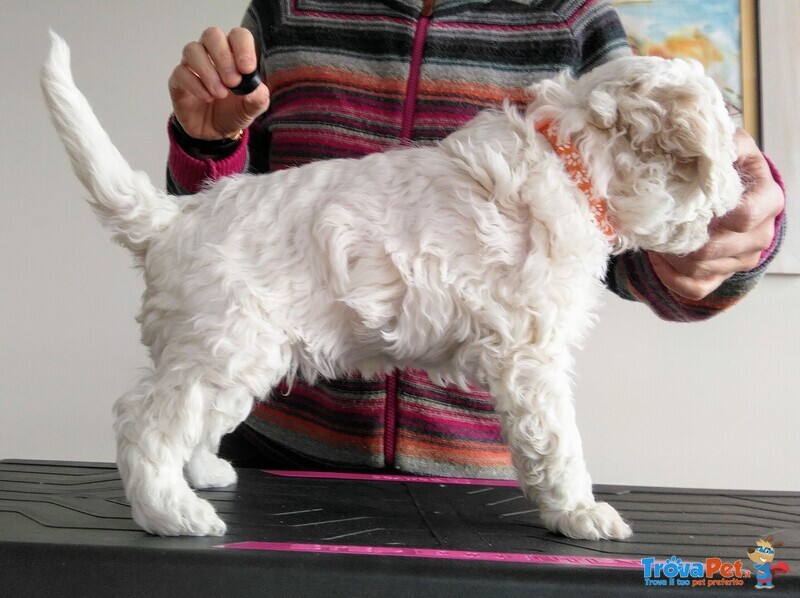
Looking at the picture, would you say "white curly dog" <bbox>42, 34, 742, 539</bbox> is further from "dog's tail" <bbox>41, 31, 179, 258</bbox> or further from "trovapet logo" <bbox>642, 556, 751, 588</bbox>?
"trovapet logo" <bbox>642, 556, 751, 588</bbox>

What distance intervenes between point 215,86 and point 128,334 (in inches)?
68.3

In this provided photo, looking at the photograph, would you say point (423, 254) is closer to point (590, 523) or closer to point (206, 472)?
point (590, 523)

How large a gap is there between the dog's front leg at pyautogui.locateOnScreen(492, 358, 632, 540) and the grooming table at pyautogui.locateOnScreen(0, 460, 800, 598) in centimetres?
3

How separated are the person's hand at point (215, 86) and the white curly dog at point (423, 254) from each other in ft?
0.45

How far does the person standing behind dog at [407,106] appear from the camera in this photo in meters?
1.49

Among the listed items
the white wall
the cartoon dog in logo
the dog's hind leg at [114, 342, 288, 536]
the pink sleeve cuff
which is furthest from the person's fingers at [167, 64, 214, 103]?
the white wall

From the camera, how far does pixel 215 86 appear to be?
1107 mm

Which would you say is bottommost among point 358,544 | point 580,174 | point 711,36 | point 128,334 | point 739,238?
point 128,334

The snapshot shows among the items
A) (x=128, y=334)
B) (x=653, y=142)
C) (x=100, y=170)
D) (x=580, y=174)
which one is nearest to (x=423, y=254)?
(x=580, y=174)

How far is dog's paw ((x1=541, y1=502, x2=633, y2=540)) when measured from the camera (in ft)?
3.30

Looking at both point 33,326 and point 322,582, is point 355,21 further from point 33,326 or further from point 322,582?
point 33,326

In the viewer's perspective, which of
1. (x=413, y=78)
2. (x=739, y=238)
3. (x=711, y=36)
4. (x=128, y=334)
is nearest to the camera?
(x=739, y=238)

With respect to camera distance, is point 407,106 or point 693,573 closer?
point 693,573

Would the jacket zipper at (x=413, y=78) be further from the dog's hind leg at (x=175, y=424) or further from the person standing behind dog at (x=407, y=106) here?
the dog's hind leg at (x=175, y=424)
